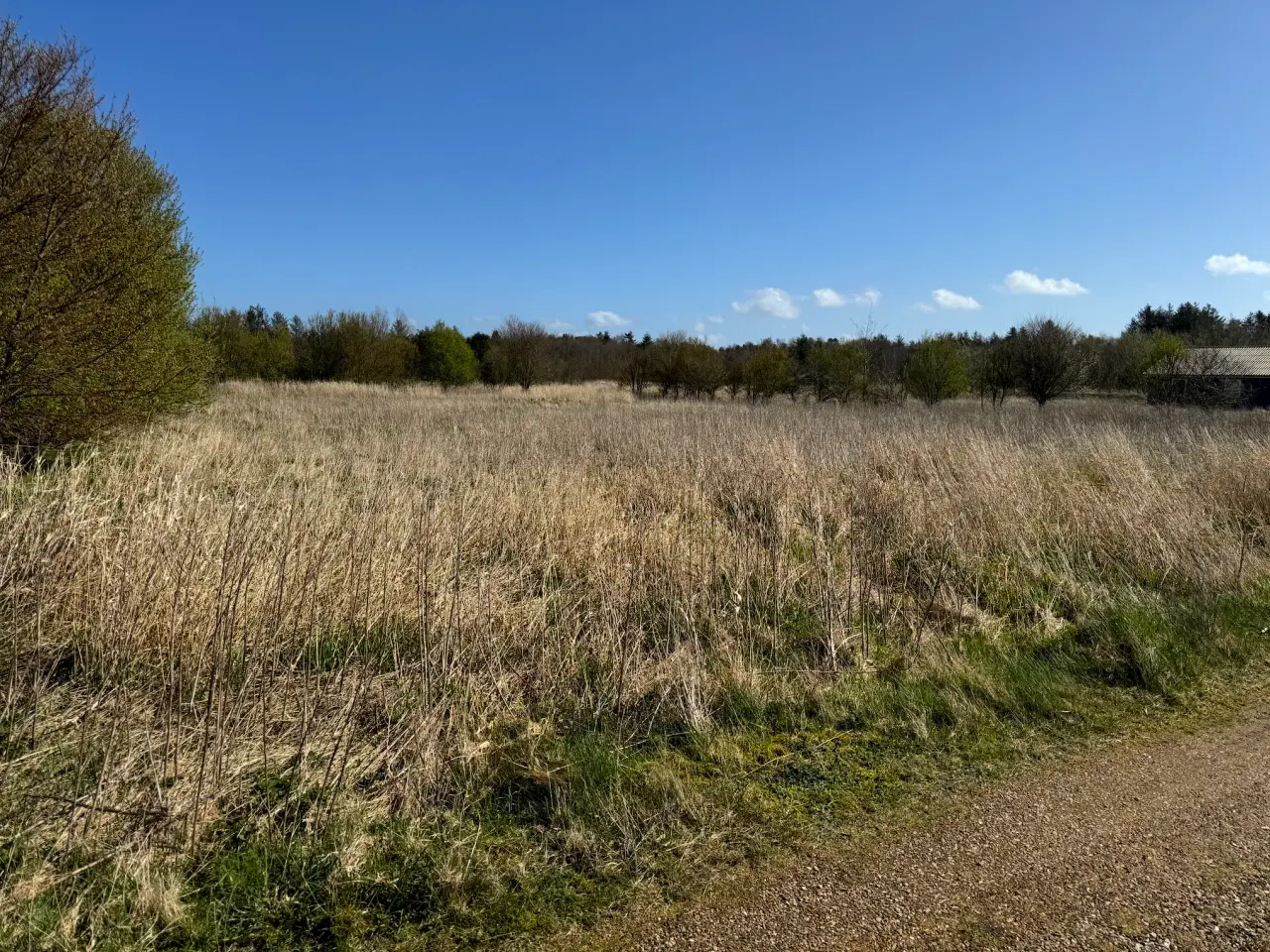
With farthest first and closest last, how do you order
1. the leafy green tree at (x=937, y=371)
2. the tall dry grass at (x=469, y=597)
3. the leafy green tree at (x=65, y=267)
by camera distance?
the leafy green tree at (x=937, y=371)
the leafy green tree at (x=65, y=267)
the tall dry grass at (x=469, y=597)

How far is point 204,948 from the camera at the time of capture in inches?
82.9

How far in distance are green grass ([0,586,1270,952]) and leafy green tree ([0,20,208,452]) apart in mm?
6943

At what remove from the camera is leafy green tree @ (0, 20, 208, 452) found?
670 centimetres

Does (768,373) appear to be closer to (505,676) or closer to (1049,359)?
(1049,359)

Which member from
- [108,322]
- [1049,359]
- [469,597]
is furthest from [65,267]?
[1049,359]

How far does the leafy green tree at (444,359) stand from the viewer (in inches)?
1531

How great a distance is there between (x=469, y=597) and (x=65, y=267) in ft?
22.4

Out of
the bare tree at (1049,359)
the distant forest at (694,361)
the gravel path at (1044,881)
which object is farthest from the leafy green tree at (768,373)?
the gravel path at (1044,881)

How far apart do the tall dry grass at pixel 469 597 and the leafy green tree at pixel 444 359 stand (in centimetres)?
3108

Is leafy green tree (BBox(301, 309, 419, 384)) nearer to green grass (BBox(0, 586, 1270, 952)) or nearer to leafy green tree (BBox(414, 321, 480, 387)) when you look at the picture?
leafy green tree (BBox(414, 321, 480, 387))

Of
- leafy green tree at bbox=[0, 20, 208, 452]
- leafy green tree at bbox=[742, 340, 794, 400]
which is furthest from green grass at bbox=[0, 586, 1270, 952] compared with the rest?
leafy green tree at bbox=[742, 340, 794, 400]

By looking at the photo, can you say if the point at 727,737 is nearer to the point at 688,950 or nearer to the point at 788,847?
the point at 788,847

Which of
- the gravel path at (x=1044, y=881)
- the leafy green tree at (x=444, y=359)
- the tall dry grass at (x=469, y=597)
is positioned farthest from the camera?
the leafy green tree at (x=444, y=359)

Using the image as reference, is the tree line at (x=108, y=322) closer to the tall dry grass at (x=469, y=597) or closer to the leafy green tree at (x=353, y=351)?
the tall dry grass at (x=469, y=597)
